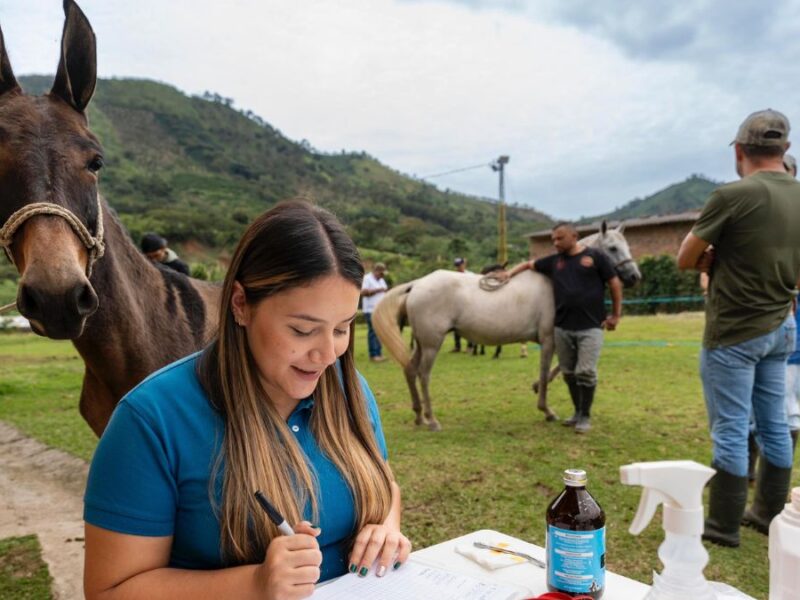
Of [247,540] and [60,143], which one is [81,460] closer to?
[60,143]

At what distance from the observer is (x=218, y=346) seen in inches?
52.4

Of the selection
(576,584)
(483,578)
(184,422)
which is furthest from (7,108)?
(576,584)

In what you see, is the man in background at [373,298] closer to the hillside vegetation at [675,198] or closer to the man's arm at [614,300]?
the man's arm at [614,300]

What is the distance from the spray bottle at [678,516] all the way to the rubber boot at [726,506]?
2381 millimetres

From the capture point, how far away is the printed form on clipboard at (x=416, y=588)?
1162 millimetres

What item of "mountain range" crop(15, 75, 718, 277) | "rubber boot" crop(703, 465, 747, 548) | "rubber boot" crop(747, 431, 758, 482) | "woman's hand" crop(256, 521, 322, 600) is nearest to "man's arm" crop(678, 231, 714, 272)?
"rubber boot" crop(703, 465, 747, 548)

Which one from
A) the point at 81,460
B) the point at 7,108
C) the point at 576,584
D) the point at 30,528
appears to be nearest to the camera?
the point at 576,584

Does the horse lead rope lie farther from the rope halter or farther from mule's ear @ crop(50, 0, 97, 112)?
mule's ear @ crop(50, 0, 97, 112)

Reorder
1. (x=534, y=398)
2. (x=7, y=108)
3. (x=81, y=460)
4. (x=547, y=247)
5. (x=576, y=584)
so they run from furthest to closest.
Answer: (x=547, y=247)
(x=534, y=398)
(x=81, y=460)
(x=7, y=108)
(x=576, y=584)

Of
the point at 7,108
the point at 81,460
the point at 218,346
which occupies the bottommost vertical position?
the point at 81,460

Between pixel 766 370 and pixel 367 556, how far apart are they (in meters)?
2.63

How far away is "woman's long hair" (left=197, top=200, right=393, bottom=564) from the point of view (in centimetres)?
119

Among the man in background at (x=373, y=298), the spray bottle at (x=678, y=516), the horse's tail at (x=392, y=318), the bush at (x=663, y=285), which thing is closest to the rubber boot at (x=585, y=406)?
the horse's tail at (x=392, y=318)

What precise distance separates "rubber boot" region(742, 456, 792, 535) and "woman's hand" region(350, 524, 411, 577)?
2.70m
